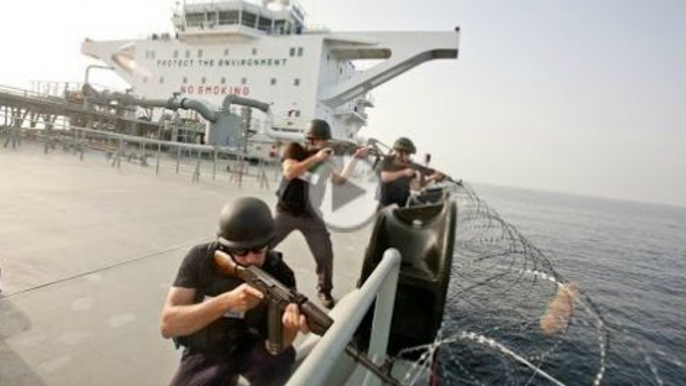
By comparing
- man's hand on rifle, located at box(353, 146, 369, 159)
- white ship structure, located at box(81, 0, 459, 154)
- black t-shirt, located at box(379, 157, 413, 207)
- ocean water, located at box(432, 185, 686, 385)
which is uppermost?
white ship structure, located at box(81, 0, 459, 154)

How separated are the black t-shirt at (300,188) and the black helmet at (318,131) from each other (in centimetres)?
13

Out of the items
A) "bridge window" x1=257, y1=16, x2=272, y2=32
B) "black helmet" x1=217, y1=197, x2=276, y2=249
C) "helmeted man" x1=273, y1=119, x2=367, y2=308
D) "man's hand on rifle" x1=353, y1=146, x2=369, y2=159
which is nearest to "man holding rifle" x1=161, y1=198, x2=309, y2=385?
"black helmet" x1=217, y1=197, x2=276, y2=249

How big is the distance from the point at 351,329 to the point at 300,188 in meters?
2.73

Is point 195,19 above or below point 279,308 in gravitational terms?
above

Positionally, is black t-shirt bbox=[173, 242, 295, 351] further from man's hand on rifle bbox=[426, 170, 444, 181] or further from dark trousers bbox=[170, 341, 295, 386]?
man's hand on rifle bbox=[426, 170, 444, 181]

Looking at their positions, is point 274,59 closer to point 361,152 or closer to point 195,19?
point 195,19

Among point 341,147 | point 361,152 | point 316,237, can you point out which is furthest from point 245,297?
point 361,152

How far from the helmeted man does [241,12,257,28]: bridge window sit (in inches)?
994

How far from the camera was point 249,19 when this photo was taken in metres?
26.8

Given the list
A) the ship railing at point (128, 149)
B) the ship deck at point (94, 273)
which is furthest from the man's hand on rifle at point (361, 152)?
the ship railing at point (128, 149)

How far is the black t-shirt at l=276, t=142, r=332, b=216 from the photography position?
3.88 metres

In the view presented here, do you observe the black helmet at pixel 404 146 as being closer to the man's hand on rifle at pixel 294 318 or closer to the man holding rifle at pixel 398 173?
the man holding rifle at pixel 398 173

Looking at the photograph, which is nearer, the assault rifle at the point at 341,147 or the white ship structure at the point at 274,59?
the assault rifle at the point at 341,147

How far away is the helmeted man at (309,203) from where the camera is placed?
12.7ft
